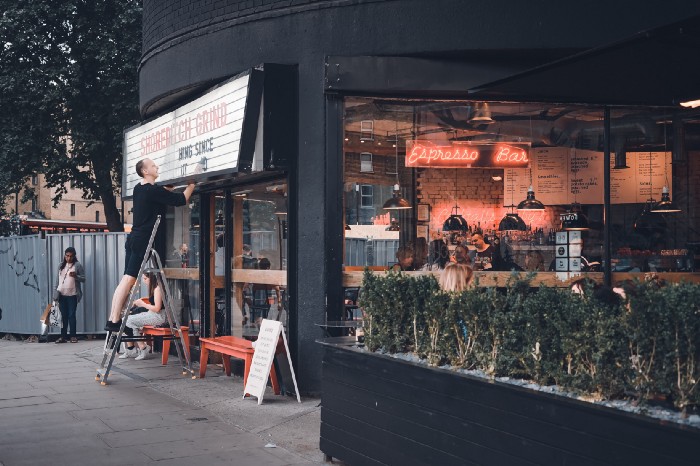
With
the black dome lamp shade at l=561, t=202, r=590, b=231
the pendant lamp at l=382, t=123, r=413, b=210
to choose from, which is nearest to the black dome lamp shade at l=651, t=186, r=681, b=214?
the black dome lamp shade at l=561, t=202, r=590, b=231

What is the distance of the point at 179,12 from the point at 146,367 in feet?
16.3

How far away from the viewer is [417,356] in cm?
589

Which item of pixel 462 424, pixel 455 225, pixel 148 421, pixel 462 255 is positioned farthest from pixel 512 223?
pixel 462 424

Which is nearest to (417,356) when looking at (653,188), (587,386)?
(587,386)

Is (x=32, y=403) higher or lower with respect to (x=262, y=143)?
lower

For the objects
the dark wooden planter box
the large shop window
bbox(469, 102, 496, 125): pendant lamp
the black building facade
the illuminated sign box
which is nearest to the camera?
the dark wooden planter box

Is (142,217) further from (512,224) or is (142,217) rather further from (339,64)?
(512,224)

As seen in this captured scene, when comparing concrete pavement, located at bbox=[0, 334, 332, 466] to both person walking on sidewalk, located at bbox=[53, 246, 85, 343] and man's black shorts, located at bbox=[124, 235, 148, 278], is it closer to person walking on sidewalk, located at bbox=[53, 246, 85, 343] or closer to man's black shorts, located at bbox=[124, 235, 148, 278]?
man's black shorts, located at bbox=[124, 235, 148, 278]

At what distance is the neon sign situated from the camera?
11.1 meters

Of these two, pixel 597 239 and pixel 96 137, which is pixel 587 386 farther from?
pixel 96 137

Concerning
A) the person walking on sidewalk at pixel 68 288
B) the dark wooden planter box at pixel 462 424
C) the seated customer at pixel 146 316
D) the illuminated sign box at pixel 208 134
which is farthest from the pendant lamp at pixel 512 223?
the person walking on sidewalk at pixel 68 288


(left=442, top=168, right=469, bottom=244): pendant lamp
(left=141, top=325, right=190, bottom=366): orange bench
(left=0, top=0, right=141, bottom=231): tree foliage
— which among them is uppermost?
(left=0, top=0, right=141, bottom=231): tree foliage

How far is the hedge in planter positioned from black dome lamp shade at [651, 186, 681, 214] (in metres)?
7.65

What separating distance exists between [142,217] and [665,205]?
301 inches
